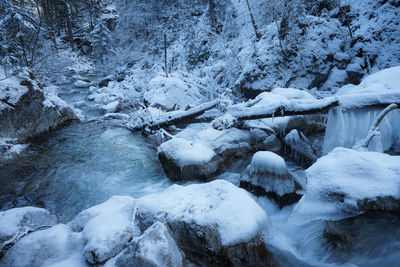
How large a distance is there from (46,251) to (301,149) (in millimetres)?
5340

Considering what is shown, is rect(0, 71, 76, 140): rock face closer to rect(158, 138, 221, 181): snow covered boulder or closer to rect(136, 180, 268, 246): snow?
rect(158, 138, 221, 181): snow covered boulder

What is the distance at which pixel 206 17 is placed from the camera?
17.2 meters

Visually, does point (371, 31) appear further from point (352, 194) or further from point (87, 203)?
point (87, 203)

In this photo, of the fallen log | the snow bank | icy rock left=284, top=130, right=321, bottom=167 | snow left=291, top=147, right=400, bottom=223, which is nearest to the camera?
snow left=291, top=147, right=400, bottom=223

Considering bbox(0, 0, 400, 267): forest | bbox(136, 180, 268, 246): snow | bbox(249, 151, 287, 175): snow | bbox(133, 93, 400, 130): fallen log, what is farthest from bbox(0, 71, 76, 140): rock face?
bbox(249, 151, 287, 175): snow

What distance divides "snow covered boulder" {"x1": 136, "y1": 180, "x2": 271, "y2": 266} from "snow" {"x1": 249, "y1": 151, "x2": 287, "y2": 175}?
105cm

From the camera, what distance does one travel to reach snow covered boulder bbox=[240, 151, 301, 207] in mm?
3715

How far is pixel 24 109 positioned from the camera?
21.8 feet

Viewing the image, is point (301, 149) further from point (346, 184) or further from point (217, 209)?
point (217, 209)

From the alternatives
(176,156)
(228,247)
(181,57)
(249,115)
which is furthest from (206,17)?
(228,247)

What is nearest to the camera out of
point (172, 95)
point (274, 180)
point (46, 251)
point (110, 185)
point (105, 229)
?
point (46, 251)

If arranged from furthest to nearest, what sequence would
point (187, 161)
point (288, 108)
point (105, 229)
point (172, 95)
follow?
point (172, 95), point (288, 108), point (187, 161), point (105, 229)

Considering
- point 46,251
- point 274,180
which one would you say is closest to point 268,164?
point 274,180

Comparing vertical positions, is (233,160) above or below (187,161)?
below
